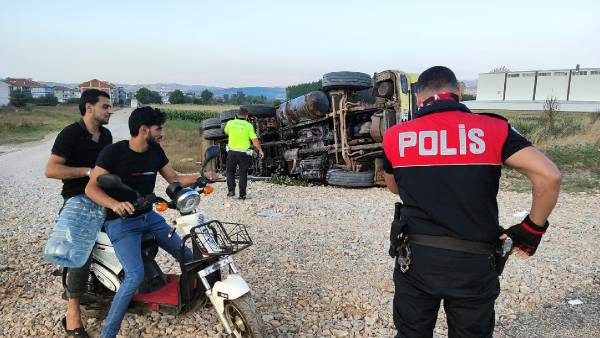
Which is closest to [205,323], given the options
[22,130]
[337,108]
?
[337,108]

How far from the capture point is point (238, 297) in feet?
10.4

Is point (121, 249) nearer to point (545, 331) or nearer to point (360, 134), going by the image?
point (545, 331)

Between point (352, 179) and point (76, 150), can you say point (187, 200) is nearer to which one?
point (76, 150)

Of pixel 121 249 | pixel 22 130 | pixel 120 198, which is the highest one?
pixel 120 198

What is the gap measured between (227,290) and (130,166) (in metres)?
1.09

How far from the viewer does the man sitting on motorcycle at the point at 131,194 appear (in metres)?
3.25

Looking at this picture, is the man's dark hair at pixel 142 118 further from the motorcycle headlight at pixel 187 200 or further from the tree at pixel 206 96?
the tree at pixel 206 96

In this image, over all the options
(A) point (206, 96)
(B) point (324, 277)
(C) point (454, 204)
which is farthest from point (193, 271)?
(A) point (206, 96)

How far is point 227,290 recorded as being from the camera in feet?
10.5

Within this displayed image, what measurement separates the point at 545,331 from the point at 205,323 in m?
2.68

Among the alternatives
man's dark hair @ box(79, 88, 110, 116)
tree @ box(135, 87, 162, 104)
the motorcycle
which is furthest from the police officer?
tree @ box(135, 87, 162, 104)

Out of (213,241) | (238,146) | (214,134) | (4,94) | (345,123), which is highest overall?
(345,123)

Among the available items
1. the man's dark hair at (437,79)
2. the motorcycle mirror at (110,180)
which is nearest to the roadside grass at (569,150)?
the man's dark hair at (437,79)

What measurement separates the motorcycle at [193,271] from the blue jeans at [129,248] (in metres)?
0.10
